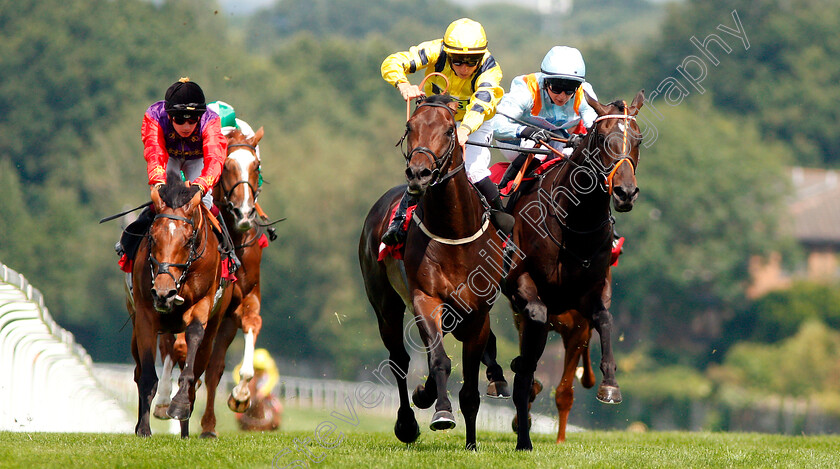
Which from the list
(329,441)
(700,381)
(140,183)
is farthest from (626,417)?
(329,441)

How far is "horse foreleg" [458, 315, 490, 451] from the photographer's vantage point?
9.14 m

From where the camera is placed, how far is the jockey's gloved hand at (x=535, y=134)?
10.4 meters

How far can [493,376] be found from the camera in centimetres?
1045

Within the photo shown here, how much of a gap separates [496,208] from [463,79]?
1142 mm

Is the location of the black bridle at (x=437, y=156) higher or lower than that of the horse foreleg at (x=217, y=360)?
higher

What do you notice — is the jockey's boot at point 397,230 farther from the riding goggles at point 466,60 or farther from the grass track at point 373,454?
the grass track at point 373,454

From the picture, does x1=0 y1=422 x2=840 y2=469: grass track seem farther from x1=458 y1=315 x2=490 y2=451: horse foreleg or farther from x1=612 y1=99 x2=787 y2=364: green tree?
x1=612 y1=99 x2=787 y2=364: green tree

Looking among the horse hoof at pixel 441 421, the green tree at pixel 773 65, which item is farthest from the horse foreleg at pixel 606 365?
the green tree at pixel 773 65

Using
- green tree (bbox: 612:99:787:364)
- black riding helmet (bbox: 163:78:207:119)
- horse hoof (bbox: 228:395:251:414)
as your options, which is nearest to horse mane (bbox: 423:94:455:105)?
black riding helmet (bbox: 163:78:207:119)

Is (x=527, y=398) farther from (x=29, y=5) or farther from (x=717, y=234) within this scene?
(x=29, y=5)

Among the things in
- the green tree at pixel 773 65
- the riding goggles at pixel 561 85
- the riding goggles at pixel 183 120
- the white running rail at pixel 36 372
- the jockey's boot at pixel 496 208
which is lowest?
the white running rail at pixel 36 372

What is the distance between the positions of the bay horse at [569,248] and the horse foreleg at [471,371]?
45cm

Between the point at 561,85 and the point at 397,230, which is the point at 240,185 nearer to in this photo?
the point at 397,230

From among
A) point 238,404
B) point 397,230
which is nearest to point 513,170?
point 397,230
